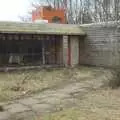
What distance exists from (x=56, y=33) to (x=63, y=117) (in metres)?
13.9

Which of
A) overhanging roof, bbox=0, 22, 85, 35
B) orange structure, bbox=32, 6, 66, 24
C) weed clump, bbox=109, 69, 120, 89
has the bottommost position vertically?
weed clump, bbox=109, 69, 120, 89

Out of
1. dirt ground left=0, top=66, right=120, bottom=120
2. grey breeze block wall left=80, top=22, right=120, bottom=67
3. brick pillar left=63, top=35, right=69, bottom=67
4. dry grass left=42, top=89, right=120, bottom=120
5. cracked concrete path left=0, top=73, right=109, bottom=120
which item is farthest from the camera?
brick pillar left=63, top=35, right=69, bottom=67

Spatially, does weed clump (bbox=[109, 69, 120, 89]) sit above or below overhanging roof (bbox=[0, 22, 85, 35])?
below

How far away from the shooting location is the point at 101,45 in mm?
22016

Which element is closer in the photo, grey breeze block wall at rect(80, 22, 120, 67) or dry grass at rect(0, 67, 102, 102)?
dry grass at rect(0, 67, 102, 102)

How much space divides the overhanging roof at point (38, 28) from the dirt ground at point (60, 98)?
445cm

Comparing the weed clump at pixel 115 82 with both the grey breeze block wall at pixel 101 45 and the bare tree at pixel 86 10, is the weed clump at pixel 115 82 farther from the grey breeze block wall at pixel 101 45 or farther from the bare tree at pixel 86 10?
the bare tree at pixel 86 10

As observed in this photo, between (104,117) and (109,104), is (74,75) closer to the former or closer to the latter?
(109,104)

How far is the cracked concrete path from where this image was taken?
8.73m

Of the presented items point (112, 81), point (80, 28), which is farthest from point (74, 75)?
point (80, 28)

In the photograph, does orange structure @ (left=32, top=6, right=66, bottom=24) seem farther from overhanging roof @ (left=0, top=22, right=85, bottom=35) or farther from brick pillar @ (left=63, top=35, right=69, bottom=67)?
brick pillar @ (left=63, top=35, right=69, bottom=67)

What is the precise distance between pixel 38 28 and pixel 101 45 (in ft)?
15.2

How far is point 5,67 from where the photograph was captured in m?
19.5

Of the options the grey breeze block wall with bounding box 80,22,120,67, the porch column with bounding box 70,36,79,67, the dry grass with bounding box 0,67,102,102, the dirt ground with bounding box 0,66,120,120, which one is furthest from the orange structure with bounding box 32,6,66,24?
the dirt ground with bounding box 0,66,120,120
